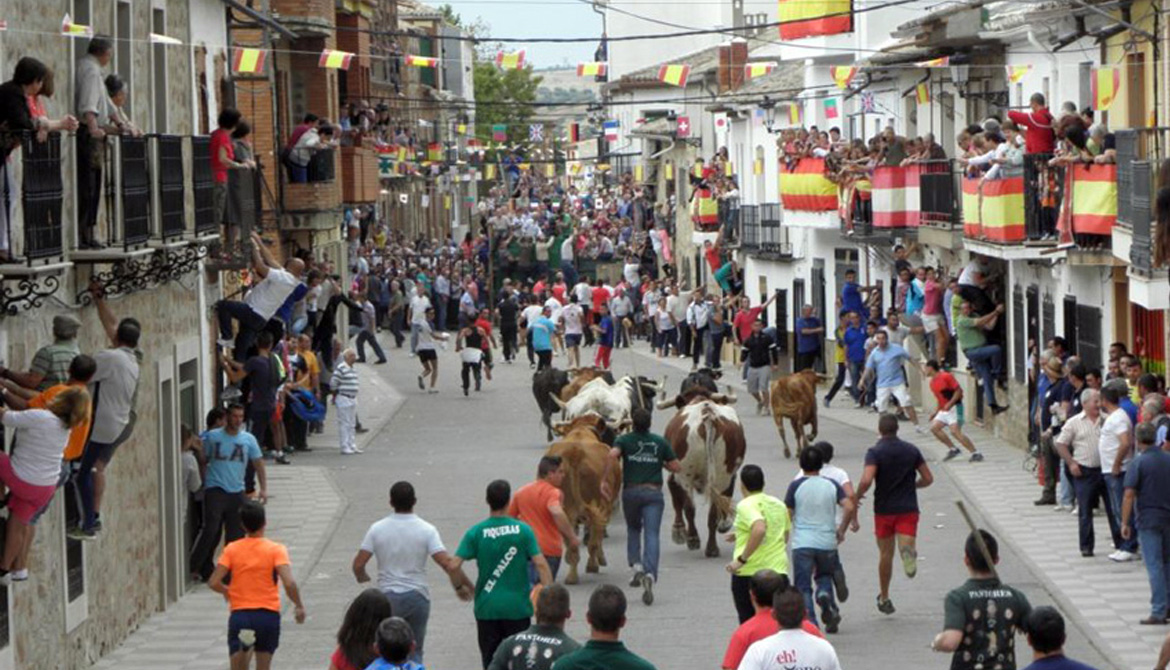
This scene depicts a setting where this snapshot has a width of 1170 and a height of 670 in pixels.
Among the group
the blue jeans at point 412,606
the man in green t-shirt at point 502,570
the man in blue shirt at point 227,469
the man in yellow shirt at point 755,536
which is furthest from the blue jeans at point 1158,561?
the man in blue shirt at point 227,469

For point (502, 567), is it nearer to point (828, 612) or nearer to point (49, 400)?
point (49, 400)

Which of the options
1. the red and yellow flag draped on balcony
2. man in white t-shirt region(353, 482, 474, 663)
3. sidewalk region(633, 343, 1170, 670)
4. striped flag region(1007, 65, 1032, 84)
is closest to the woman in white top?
man in white t-shirt region(353, 482, 474, 663)

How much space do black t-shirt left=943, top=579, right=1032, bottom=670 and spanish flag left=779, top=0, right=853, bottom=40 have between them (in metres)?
35.0

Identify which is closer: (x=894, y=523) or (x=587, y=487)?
(x=894, y=523)

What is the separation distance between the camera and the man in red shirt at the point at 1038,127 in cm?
3081

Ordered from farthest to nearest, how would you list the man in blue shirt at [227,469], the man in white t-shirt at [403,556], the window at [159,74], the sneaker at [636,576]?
the window at [159,74]
the man in blue shirt at [227,469]
the sneaker at [636,576]
the man in white t-shirt at [403,556]

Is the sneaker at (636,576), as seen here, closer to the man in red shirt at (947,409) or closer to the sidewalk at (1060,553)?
the sidewalk at (1060,553)

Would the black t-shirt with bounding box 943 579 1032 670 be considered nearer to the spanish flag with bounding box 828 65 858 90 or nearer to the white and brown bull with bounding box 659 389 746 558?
the white and brown bull with bounding box 659 389 746 558

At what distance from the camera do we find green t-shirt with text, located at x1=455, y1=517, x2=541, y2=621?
1595cm

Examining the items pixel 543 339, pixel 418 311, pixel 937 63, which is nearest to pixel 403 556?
pixel 937 63

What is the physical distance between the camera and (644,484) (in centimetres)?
2156

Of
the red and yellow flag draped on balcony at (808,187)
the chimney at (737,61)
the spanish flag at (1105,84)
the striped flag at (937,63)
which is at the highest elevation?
the chimney at (737,61)

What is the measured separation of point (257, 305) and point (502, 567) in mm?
11706

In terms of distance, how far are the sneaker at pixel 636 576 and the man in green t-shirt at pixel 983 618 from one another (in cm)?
814
